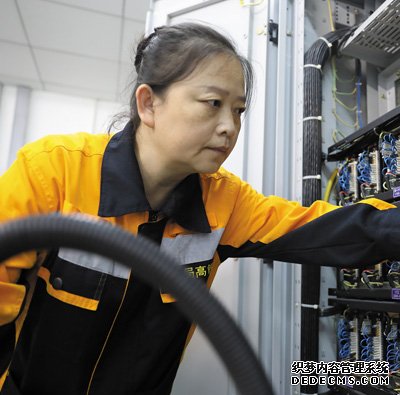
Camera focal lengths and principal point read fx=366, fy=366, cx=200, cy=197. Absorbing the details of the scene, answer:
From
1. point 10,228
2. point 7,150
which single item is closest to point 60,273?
point 10,228

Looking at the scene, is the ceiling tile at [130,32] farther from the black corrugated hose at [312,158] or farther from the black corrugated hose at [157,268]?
the black corrugated hose at [157,268]

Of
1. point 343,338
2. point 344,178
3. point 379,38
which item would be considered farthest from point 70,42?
point 343,338

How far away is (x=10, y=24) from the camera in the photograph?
10.4 feet

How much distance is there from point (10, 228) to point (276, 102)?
1.37 meters

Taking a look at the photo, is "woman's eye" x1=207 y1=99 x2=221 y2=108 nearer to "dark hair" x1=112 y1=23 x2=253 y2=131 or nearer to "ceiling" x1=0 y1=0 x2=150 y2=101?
"dark hair" x1=112 y1=23 x2=253 y2=131

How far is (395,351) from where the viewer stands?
1.19m

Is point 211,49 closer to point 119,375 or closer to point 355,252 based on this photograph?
point 355,252

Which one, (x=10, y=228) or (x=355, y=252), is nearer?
(x=10, y=228)

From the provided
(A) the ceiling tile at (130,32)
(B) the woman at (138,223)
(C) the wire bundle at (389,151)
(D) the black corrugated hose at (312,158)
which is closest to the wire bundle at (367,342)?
(D) the black corrugated hose at (312,158)

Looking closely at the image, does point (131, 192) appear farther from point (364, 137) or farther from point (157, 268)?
point (364, 137)

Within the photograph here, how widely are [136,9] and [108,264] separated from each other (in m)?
2.59

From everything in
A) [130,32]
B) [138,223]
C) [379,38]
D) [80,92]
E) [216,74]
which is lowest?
[138,223]

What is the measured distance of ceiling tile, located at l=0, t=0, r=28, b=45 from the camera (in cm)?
292

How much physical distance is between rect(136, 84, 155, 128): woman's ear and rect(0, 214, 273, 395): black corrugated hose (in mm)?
670
